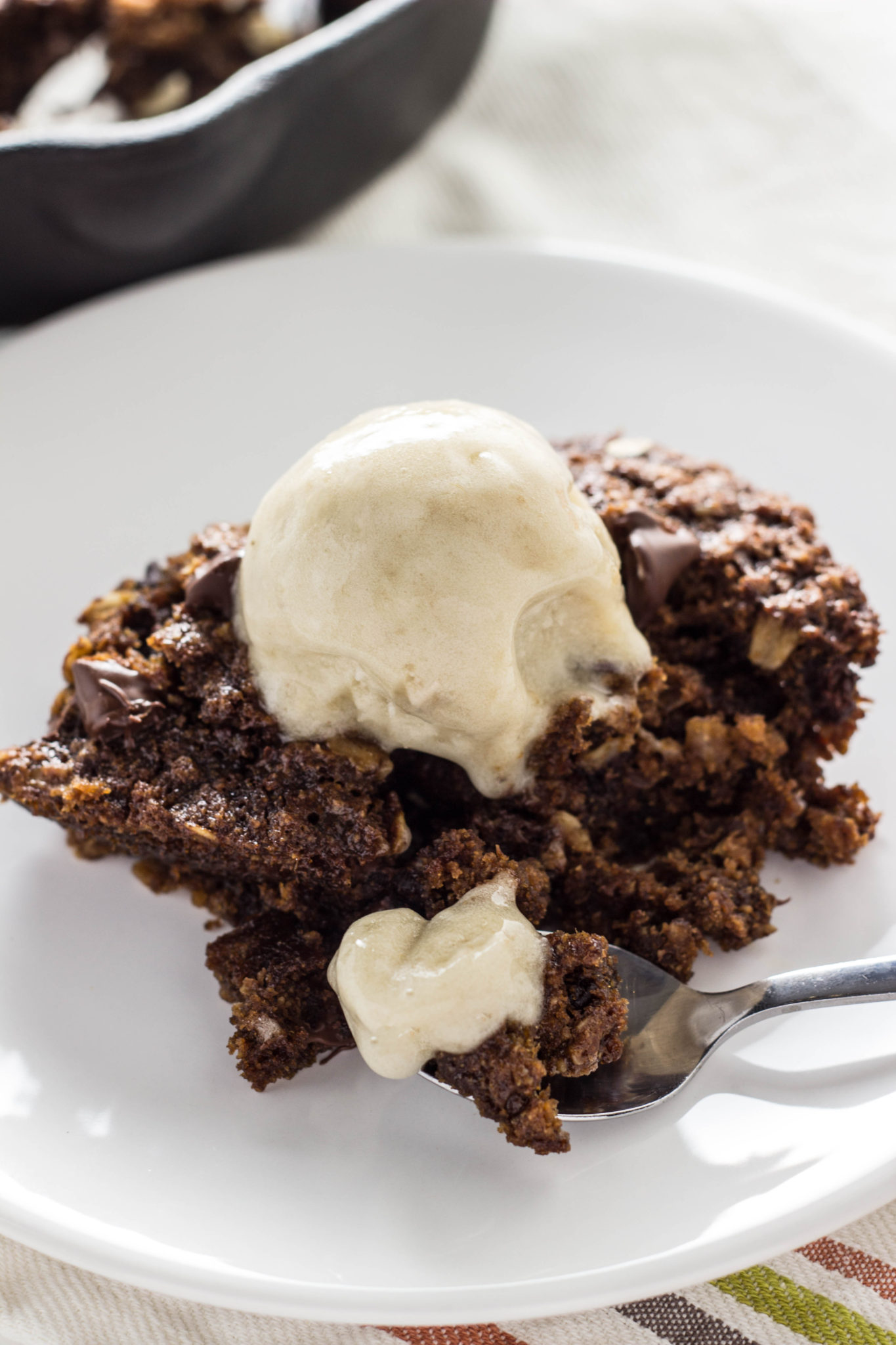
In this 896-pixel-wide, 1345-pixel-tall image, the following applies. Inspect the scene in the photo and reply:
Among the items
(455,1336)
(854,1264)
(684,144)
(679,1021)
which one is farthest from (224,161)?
(854,1264)

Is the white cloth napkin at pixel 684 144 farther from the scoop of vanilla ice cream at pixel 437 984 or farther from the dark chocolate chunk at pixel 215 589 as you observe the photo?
the scoop of vanilla ice cream at pixel 437 984

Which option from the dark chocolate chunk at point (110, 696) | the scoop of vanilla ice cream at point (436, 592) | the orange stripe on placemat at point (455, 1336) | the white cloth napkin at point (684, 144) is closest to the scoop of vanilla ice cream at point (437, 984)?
the scoop of vanilla ice cream at point (436, 592)

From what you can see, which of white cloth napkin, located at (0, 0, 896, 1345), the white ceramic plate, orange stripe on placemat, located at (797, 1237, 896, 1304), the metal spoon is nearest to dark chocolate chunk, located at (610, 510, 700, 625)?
the white ceramic plate

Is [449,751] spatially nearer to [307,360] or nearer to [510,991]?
[510,991]

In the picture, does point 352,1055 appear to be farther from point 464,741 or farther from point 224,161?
point 224,161

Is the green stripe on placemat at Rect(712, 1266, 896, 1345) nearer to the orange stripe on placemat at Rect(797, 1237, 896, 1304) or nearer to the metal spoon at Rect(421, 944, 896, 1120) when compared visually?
the orange stripe on placemat at Rect(797, 1237, 896, 1304)
